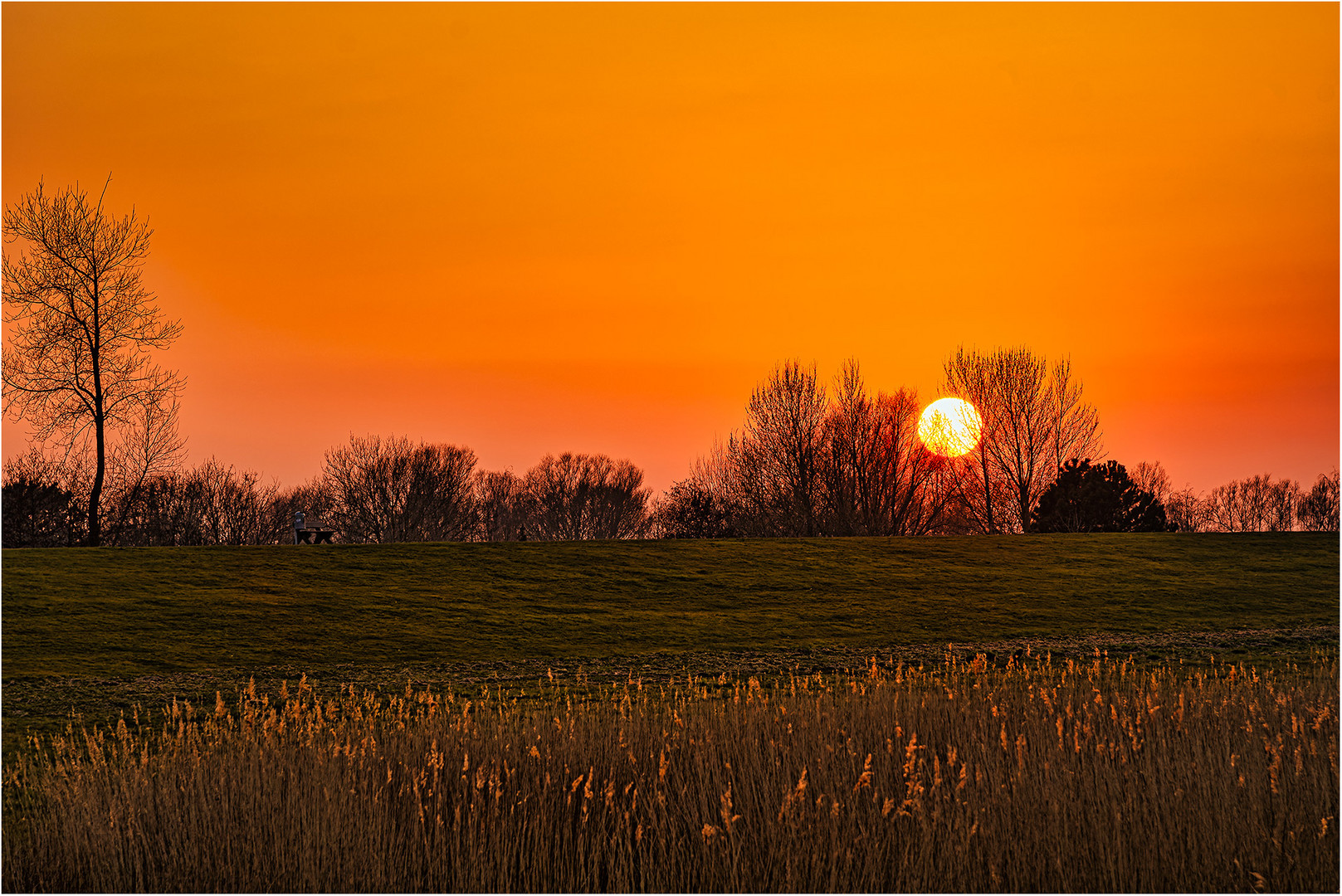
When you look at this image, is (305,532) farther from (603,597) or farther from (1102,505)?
(1102,505)

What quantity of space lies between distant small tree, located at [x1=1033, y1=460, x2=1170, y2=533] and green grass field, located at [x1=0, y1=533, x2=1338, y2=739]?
30.3 ft

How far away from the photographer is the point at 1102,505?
1547 inches

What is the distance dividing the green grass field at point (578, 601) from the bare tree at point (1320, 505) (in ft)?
125

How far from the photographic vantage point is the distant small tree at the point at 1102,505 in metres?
39.1

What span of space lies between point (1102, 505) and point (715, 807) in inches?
1402

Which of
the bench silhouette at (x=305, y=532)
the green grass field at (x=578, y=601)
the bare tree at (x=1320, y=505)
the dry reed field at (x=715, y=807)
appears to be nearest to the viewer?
the dry reed field at (x=715, y=807)

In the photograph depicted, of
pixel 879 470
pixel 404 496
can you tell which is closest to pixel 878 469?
pixel 879 470

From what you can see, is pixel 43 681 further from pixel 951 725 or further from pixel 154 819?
pixel 951 725

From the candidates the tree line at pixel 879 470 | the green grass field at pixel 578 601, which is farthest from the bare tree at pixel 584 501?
the green grass field at pixel 578 601

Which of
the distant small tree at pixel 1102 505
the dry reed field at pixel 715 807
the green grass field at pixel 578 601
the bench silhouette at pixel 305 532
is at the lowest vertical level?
the dry reed field at pixel 715 807

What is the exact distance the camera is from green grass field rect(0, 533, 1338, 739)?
55.0 feet

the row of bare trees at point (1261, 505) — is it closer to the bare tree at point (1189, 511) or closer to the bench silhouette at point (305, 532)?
the bare tree at point (1189, 511)

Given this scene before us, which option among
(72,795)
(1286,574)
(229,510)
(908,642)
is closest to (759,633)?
(908,642)

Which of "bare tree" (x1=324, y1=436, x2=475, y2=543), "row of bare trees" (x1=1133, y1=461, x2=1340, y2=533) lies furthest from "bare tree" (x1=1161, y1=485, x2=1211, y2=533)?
"bare tree" (x1=324, y1=436, x2=475, y2=543)
